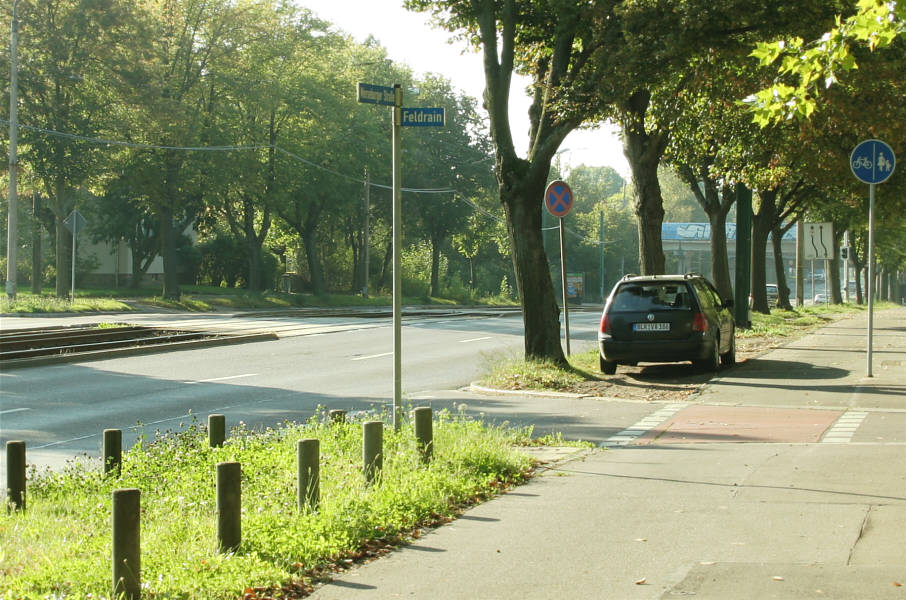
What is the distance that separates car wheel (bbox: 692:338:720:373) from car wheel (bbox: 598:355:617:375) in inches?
51.5

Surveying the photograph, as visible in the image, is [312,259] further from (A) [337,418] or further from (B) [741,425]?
(A) [337,418]

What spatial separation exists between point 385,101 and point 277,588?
4.98m

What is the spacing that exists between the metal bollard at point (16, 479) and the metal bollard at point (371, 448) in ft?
7.69

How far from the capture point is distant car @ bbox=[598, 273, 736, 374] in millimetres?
16453

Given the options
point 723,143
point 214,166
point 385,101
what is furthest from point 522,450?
point 214,166

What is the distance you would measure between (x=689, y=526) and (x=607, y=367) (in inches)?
408

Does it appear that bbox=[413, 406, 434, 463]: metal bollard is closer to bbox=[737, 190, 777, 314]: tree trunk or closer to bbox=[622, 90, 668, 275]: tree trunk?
bbox=[622, 90, 668, 275]: tree trunk

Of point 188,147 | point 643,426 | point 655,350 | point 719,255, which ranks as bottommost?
point 643,426

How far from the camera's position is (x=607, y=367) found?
16953mm

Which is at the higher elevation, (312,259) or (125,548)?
(312,259)

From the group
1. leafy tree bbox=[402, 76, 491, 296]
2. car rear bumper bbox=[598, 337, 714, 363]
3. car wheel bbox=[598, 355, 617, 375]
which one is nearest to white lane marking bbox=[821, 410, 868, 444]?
car rear bumper bbox=[598, 337, 714, 363]

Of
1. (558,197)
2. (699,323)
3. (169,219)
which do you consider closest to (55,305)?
(169,219)

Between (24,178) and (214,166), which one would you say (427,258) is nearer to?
(214,166)

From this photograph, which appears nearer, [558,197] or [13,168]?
[558,197]
